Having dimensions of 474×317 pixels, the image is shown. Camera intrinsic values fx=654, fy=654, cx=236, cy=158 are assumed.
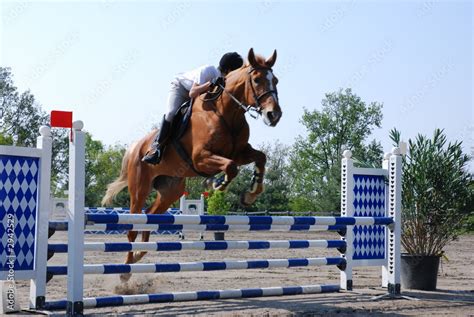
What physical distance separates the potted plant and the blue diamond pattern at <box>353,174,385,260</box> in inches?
11.3

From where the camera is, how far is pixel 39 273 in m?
4.95

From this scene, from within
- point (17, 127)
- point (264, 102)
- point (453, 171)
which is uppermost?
point (17, 127)

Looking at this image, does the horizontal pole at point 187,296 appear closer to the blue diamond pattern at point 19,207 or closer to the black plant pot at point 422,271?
the blue diamond pattern at point 19,207

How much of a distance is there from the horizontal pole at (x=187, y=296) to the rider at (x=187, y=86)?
140 cm

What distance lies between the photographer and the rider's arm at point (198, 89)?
19.4ft

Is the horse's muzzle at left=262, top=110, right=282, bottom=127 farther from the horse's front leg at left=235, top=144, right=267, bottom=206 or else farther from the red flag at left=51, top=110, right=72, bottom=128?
the red flag at left=51, top=110, right=72, bottom=128

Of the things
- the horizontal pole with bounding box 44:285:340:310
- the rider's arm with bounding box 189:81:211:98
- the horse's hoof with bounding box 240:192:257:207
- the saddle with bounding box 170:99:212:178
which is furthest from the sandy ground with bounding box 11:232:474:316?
the rider's arm with bounding box 189:81:211:98

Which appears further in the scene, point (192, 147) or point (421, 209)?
point (421, 209)

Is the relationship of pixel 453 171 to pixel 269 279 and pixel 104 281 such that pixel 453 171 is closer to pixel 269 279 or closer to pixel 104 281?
pixel 269 279

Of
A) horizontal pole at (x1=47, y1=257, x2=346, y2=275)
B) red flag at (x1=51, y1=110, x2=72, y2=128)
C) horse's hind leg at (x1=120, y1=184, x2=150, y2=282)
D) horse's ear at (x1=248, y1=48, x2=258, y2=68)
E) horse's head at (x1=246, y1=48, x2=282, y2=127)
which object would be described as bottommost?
horizontal pole at (x1=47, y1=257, x2=346, y2=275)

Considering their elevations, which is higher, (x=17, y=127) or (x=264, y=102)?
(x=17, y=127)

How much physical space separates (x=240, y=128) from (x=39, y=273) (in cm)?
208

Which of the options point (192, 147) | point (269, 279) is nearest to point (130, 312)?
point (192, 147)

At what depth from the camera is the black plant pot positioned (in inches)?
276
